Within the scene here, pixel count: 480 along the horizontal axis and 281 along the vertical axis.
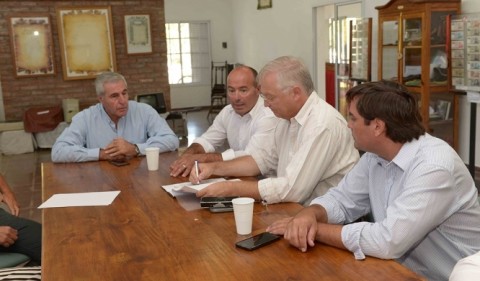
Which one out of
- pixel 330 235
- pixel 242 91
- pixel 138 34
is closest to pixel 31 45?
pixel 138 34

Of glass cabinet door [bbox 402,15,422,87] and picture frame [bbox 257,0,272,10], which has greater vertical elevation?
picture frame [bbox 257,0,272,10]

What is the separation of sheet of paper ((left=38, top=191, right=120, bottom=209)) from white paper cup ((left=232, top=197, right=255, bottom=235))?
0.72 m

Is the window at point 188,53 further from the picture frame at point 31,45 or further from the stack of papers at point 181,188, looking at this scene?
the stack of papers at point 181,188

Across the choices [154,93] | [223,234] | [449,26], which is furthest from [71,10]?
[223,234]

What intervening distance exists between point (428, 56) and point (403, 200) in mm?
4145

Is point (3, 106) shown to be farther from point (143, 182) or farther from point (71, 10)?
point (143, 182)

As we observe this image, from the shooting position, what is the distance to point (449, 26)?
5.11m

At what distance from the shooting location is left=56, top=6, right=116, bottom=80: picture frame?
8258 mm

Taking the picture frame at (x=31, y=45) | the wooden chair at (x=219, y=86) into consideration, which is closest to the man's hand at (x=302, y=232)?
the picture frame at (x=31, y=45)

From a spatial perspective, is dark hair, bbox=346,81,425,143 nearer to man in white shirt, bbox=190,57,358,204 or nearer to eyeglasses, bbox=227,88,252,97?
man in white shirt, bbox=190,57,358,204

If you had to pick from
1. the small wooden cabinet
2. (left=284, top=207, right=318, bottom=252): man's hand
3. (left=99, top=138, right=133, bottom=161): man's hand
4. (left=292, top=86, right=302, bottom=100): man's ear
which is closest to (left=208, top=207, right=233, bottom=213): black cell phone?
(left=284, top=207, right=318, bottom=252): man's hand

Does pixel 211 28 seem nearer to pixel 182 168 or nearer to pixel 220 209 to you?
pixel 182 168

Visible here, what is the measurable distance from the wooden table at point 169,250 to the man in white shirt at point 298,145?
9 cm

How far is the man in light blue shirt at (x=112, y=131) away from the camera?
3.06m
